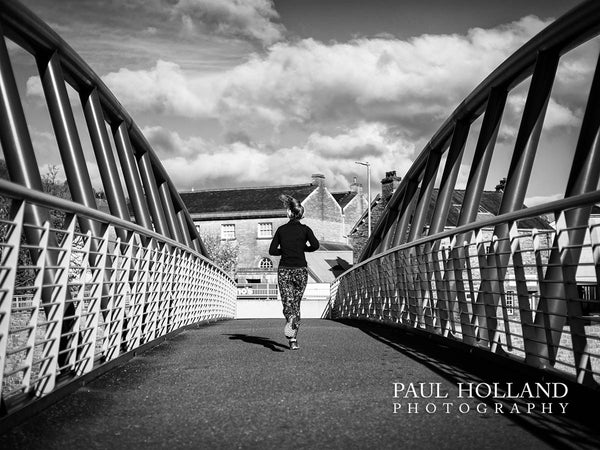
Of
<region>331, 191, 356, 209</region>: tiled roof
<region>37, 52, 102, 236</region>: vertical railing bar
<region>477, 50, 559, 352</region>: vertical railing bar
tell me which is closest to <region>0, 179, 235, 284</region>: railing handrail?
<region>37, 52, 102, 236</region>: vertical railing bar

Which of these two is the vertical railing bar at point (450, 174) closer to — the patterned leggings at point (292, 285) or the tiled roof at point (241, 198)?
the patterned leggings at point (292, 285)

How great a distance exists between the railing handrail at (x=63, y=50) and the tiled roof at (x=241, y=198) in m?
41.3

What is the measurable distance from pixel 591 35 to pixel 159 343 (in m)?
6.07

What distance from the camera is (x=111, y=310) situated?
588 centimetres

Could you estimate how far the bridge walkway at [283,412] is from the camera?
3.54 m

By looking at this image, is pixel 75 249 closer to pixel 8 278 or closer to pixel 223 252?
pixel 8 278

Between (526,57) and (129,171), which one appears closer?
(526,57)

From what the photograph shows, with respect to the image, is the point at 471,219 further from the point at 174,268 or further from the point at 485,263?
the point at 174,268

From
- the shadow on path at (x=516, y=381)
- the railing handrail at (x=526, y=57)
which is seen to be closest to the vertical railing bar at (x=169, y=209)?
the railing handrail at (x=526, y=57)

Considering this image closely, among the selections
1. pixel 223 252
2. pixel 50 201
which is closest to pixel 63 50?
pixel 50 201

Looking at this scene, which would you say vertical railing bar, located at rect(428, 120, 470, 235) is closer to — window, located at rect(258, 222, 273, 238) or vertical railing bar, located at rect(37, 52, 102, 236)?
vertical railing bar, located at rect(37, 52, 102, 236)

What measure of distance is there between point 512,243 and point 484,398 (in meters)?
1.51

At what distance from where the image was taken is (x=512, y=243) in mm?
5660

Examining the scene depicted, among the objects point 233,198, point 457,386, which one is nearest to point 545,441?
point 457,386
